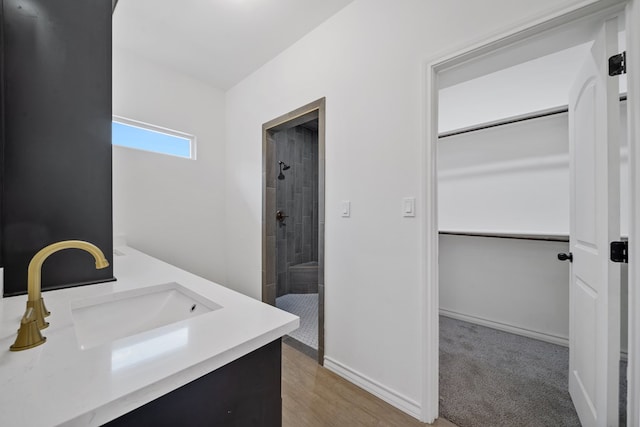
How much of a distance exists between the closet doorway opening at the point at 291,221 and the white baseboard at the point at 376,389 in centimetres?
49

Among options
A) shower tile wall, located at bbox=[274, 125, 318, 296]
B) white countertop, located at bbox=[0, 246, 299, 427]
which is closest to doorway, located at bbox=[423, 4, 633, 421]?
white countertop, located at bbox=[0, 246, 299, 427]

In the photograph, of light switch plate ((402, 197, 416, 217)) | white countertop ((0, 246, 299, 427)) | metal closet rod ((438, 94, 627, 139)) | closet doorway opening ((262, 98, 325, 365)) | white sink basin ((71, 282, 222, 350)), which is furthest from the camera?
closet doorway opening ((262, 98, 325, 365))

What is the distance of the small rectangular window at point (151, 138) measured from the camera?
2430 mm

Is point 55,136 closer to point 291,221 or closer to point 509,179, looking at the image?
point 291,221

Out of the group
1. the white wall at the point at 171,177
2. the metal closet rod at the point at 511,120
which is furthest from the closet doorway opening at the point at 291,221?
the metal closet rod at the point at 511,120

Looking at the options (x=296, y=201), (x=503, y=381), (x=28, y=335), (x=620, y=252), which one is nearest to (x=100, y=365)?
(x=28, y=335)

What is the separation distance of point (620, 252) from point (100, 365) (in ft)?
5.94

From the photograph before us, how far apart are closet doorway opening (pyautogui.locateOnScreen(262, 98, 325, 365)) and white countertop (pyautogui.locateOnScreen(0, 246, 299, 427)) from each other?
5.63ft

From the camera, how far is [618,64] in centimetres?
108

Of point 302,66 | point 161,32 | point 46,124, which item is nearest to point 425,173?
point 302,66

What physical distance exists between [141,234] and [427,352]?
266cm

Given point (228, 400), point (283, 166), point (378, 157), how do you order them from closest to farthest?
point (228, 400)
point (378, 157)
point (283, 166)

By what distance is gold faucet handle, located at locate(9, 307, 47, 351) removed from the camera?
0.61m

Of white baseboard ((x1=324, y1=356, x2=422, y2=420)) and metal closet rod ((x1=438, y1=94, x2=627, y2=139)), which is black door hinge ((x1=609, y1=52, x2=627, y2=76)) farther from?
white baseboard ((x1=324, y1=356, x2=422, y2=420))
